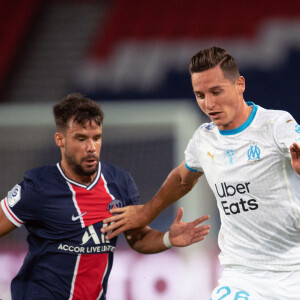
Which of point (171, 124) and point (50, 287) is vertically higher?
point (171, 124)

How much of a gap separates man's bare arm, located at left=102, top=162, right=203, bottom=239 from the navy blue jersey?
0.32 feet

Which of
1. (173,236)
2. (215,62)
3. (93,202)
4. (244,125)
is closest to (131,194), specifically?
(93,202)

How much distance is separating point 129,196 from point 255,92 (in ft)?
15.0

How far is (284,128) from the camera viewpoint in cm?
281

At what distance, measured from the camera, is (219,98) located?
2.94 metres

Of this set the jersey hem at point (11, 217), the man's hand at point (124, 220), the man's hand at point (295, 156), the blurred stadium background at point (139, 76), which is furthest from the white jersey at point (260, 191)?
the blurred stadium background at point (139, 76)

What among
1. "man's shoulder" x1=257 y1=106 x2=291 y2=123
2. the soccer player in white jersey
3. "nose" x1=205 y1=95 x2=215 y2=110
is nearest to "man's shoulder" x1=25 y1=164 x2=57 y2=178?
the soccer player in white jersey

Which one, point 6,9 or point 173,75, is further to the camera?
point 6,9

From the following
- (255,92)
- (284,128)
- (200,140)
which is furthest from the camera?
(255,92)

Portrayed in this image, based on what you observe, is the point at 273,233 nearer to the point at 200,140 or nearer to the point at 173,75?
the point at 200,140

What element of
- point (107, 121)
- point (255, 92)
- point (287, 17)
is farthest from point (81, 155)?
point (287, 17)

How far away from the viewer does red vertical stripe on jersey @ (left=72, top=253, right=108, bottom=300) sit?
133 inches

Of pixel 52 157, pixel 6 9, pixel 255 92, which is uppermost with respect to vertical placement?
pixel 6 9

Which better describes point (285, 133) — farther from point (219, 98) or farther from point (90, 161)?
point (90, 161)
